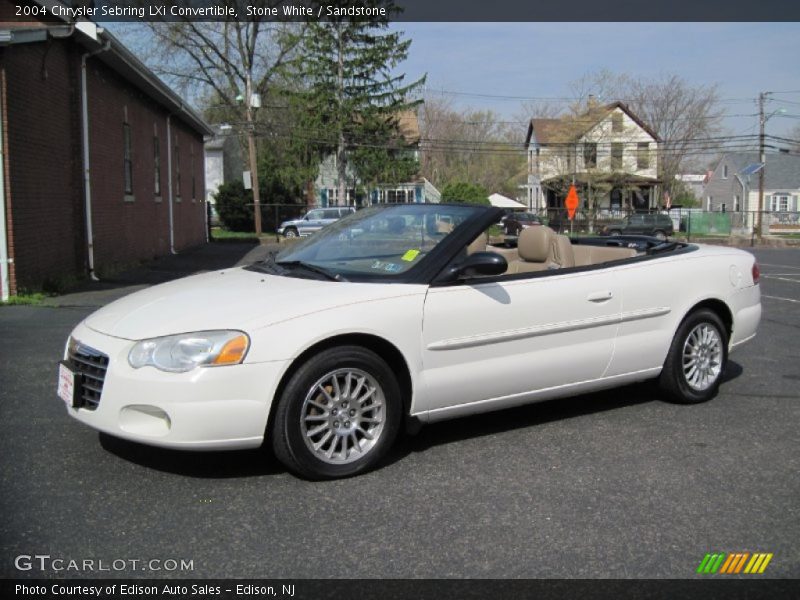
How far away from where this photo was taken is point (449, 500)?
4070mm

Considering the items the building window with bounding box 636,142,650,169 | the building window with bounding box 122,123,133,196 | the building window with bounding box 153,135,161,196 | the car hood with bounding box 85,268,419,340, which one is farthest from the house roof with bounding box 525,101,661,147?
the car hood with bounding box 85,268,419,340

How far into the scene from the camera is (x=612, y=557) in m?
3.45

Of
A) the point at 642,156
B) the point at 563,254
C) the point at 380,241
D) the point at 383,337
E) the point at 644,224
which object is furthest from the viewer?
the point at 642,156

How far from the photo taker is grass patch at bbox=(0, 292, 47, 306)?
10.9 metres

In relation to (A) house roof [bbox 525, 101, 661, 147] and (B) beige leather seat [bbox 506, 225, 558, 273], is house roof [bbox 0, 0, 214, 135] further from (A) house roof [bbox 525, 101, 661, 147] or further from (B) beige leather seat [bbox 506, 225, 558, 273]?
(A) house roof [bbox 525, 101, 661, 147]

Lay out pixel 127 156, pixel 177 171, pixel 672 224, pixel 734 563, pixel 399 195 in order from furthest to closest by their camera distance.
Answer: pixel 399 195, pixel 672 224, pixel 177 171, pixel 127 156, pixel 734 563

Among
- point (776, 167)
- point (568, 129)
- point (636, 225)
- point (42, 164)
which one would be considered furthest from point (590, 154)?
point (42, 164)

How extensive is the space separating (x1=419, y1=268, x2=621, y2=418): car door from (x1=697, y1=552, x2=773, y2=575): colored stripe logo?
171cm

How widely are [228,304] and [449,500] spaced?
5.06 ft

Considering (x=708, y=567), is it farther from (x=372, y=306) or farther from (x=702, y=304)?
(x=702, y=304)

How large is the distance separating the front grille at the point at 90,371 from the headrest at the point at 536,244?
2.99m

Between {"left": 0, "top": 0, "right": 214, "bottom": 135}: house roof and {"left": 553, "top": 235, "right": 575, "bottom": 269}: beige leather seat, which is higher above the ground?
{"left": 0, "top": 0, "right": 214, "bottom": 135}: house roof

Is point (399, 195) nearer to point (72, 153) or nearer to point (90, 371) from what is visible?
point (72, 153)

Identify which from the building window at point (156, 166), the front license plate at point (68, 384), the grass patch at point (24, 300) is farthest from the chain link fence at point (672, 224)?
the front license plate at point (68, 384)
